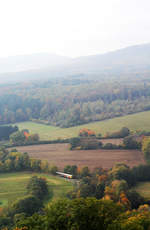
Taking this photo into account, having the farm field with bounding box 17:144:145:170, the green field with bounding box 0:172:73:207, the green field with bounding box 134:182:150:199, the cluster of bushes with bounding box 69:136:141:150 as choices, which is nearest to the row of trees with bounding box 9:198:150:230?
the green field with bounding box 134:182:150:199

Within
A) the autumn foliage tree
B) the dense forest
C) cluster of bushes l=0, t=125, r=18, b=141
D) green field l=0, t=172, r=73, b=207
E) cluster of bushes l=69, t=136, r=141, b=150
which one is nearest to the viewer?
green field l=0, t=172, r=73, b=207

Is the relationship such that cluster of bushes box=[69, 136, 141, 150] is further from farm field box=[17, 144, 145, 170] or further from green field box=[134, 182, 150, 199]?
green field box=[134, 182, 150, 199]

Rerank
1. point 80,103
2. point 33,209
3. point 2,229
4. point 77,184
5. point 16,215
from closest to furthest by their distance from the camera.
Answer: point 2,229 < point 16,215 < point 33,209 < point 77,184 < point 80,103

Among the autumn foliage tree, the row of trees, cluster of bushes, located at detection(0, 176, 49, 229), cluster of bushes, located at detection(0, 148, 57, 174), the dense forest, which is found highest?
the dense forest

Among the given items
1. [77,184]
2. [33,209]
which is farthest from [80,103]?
[33,209]

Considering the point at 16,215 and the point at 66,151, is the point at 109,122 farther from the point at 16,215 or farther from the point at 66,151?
the point at 16,215

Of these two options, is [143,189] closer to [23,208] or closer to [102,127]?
[23,208]

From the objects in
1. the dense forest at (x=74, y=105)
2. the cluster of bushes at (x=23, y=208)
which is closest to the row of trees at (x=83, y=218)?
the cluster of bushes at (x=23, y=208)

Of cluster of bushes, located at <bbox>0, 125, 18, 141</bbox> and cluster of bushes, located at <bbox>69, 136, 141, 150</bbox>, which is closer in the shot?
cluster of bushes, located at <bbox>69, 136, 141, 150</bbox>
